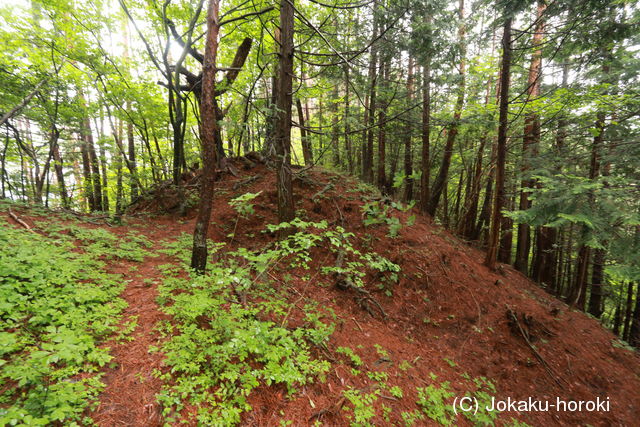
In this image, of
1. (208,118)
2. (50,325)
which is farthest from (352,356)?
(208,118)

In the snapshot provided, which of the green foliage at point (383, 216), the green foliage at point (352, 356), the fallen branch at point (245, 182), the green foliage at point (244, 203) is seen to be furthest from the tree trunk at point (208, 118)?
the fallen branch at point (245, 182)

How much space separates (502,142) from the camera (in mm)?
7246

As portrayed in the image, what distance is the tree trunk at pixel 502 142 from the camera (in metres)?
6.76

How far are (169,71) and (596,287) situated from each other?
1855 centimetres

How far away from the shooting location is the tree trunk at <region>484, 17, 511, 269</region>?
676 cm

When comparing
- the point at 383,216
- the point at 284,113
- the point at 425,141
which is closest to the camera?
the point at 284,113

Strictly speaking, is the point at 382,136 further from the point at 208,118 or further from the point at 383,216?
the point at 208,118

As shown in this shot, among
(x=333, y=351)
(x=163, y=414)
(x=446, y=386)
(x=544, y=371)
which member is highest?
(x=163, y=414)

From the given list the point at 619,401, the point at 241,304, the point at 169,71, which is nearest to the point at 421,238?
the point at 619,401

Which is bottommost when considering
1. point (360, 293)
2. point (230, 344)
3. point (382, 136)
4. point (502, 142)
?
point (360, 293)

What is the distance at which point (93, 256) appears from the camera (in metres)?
4.55

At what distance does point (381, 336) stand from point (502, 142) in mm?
6551

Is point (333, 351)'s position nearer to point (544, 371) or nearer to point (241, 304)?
point (241, 304)

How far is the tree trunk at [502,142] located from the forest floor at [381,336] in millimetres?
1182
